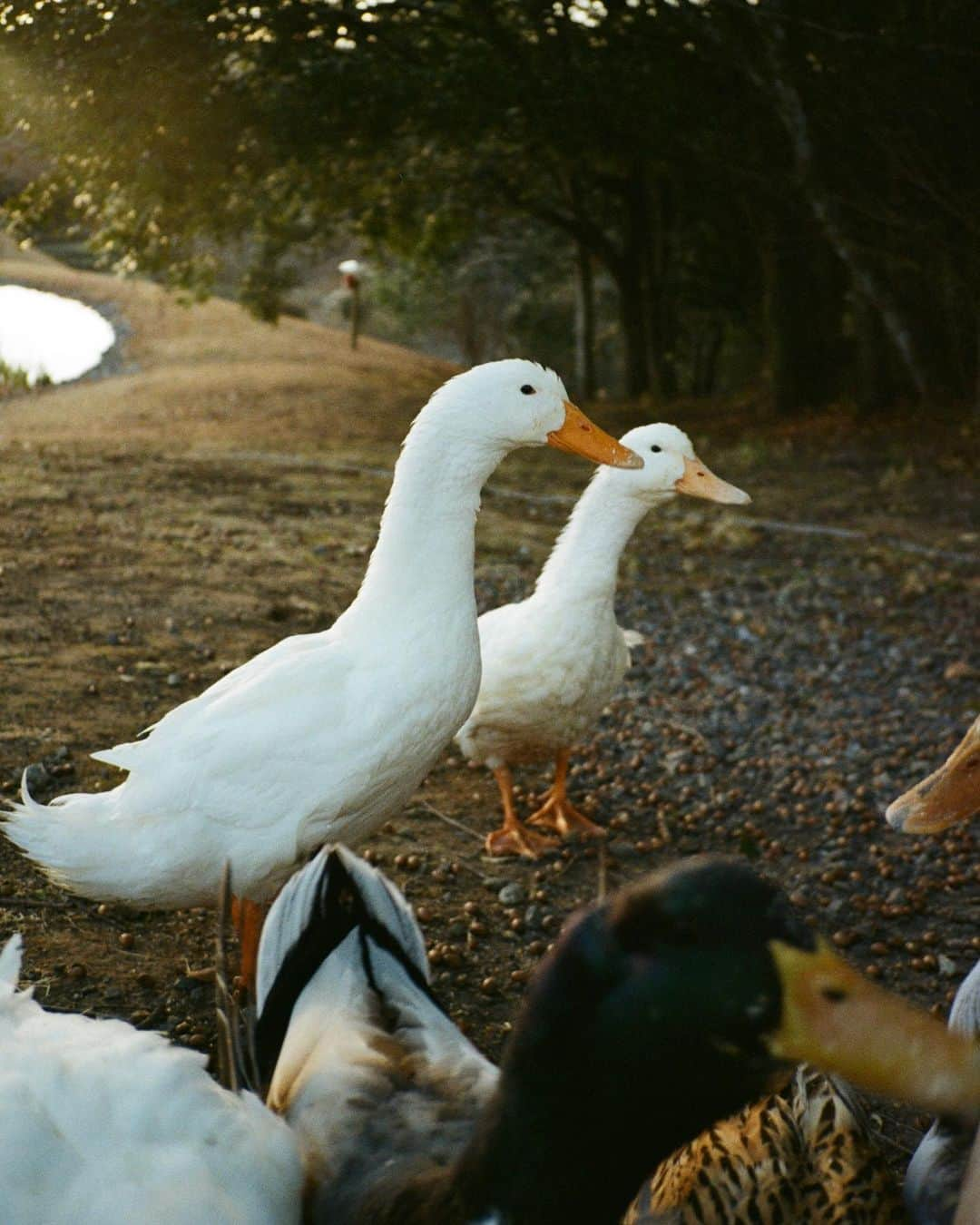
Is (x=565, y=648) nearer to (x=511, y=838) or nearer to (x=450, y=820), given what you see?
(x=511, y=838)

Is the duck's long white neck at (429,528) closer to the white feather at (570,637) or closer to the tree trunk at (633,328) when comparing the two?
the white feather at (570,637)

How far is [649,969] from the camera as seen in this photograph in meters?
1.74

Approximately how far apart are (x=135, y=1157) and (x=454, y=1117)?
0.59m

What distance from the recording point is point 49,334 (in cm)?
2270

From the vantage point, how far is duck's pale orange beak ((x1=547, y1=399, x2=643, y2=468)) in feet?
12.4

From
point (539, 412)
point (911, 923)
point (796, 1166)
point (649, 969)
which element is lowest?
point (911, 923)

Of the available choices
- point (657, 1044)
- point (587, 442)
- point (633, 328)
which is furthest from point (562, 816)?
point (633, 328)

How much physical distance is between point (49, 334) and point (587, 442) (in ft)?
69.1

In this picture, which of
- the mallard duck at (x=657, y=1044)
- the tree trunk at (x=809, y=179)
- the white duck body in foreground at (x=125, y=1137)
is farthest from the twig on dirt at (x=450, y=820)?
the tree trunk at (x=809, y=179)

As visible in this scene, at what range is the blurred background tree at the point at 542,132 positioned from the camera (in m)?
11.1

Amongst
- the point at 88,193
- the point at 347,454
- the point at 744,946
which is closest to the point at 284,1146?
the point at 744,946

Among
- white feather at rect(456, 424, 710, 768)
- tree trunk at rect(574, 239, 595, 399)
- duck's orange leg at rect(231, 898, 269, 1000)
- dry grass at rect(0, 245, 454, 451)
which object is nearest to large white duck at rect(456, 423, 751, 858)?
white feather at rect(456, 424, 710, 768)

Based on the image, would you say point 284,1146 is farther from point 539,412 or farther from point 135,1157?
point 539,412

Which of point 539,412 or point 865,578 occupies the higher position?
point 539,412
